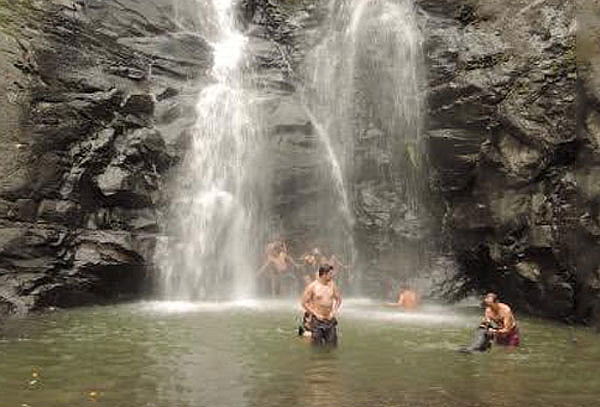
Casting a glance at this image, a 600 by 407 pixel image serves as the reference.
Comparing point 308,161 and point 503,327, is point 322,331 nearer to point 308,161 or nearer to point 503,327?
point 503,327

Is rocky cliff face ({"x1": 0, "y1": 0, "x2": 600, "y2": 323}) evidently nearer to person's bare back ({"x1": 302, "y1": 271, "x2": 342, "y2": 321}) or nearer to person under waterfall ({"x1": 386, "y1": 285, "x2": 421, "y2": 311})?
person under waterfall ({"x1": 386, "y1": 285, "x2": 421, "y2": 311})

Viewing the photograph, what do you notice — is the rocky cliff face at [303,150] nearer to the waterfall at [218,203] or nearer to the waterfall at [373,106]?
the waterfall at [373,106]

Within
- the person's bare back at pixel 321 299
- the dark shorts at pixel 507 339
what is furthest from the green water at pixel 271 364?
the person's bare back at pixel 321 299

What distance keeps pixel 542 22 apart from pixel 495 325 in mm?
9912

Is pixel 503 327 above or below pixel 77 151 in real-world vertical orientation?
below

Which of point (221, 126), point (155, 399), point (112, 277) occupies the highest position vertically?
point (221, 126)

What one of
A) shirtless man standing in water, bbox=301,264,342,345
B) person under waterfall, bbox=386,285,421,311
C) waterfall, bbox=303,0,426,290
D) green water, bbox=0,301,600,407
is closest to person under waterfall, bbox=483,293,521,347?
green water, bbox=0,301,600,407

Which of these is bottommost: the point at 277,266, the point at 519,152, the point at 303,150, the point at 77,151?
the point at 277,266

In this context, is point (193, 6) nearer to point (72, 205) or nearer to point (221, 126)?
point (221, 126)

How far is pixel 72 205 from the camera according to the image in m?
19.9

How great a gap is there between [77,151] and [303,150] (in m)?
6.99

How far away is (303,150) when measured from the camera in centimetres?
2330

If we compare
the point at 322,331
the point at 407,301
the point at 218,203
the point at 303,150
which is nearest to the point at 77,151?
the point at 218,203

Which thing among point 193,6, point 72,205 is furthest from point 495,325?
point 193,6
